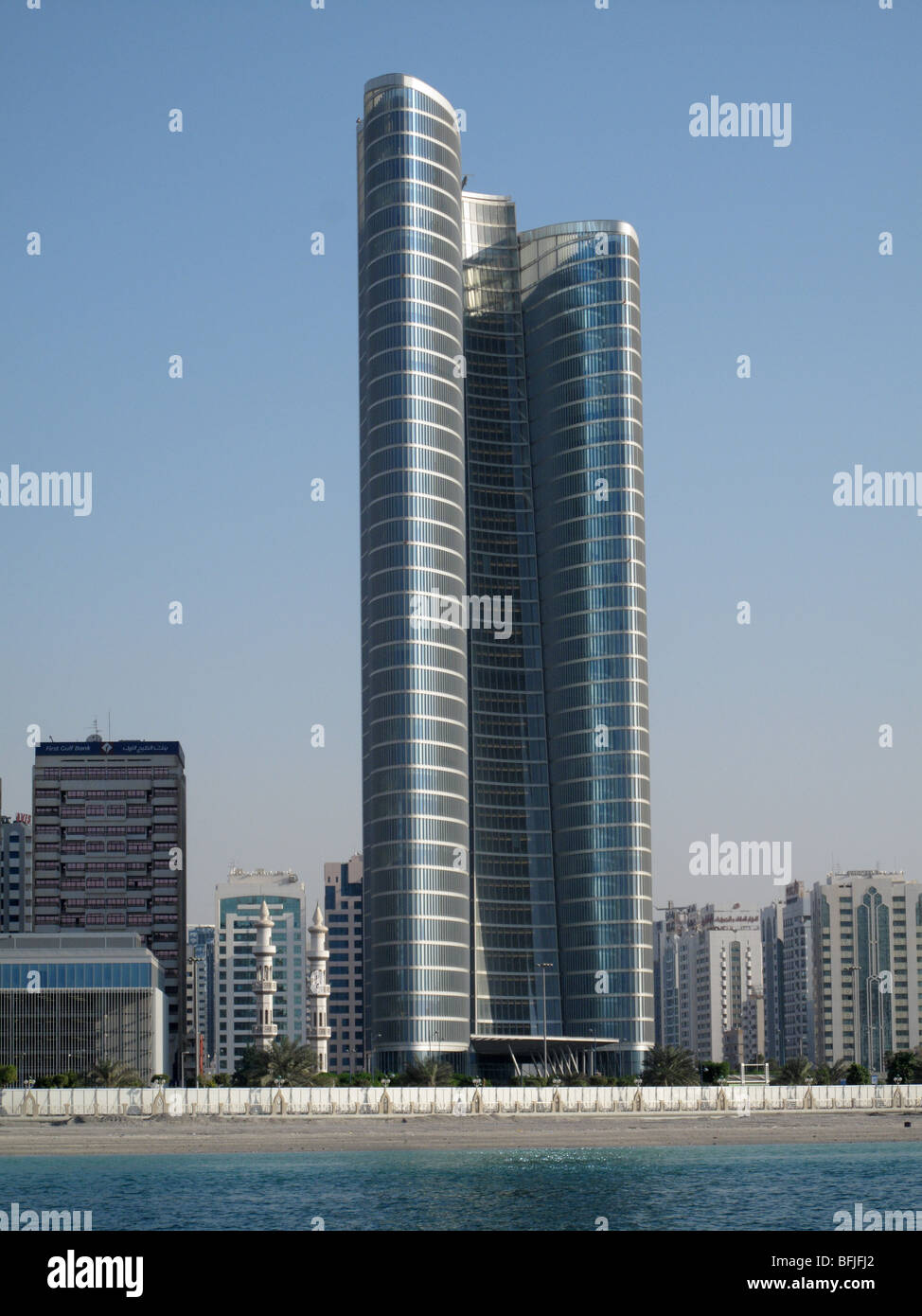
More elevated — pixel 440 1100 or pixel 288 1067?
pixel 288 1067

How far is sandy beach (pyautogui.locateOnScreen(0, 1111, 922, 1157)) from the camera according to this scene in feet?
414

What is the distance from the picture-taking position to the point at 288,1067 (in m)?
156

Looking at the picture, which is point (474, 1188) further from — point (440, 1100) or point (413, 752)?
point (413, 752)

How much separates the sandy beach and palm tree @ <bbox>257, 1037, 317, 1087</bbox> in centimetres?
1573

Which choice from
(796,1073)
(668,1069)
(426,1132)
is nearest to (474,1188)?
(426,1132)

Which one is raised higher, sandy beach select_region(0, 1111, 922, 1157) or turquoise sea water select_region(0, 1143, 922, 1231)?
turquoise sea water select_region(0, 1143, 922, 1231)

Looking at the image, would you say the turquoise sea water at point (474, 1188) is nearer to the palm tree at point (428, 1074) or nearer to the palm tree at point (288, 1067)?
the palm tree at point (288, 1067)

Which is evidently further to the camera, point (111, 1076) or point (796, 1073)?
point (796, 1073)

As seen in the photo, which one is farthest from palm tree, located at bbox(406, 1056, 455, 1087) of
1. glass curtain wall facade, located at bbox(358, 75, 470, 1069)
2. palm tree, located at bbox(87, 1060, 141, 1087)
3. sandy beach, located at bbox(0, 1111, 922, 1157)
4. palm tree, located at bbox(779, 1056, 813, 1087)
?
palm tree, located at bbox(779, 1056, 813, 1087)

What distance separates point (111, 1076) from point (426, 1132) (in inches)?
1248

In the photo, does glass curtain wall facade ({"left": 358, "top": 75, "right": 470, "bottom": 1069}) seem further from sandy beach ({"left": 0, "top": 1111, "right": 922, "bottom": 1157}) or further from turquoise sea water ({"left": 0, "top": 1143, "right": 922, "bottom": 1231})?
turquoise sea water ({"left": 0, "top": 1143, "right": 922, "bottom": 1231})

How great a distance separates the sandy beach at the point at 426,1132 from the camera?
12619 centimetres

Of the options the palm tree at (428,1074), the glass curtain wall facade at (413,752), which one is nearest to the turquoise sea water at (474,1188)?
the palm tree at (428,1074)
